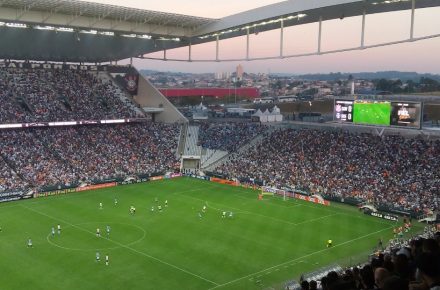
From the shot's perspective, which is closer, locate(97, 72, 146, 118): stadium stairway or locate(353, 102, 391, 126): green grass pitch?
locate(353, 102, 391, 126): green grass pitch

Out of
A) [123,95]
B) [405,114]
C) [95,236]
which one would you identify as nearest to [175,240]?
[95,236]

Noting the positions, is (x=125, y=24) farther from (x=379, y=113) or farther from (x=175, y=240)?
(x=379, y=113)

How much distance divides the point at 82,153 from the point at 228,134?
1957 centimetres

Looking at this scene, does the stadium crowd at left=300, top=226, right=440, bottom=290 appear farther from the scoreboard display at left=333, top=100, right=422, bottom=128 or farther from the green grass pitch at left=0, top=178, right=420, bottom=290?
the scoreboard display at left=333, top=100, right=422, bottom=128

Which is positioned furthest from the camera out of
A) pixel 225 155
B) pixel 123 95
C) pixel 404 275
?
pixel 123 95

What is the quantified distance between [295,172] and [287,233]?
56.3ft

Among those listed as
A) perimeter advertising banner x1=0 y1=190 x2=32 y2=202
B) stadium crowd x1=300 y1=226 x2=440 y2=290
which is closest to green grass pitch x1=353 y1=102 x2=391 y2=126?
perimeter advertising banner x1=0 y1=190 x2=32 y2=202

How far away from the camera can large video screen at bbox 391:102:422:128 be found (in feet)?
144

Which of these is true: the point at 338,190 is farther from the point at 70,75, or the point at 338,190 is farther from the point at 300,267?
the point at 70,75

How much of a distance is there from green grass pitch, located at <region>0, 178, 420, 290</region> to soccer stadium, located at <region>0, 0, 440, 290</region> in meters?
0.14

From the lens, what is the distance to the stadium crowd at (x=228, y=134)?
63584mm

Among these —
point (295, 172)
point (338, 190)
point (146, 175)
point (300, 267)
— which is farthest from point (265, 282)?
point (146, 175)

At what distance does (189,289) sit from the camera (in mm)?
25625

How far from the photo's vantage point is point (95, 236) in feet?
114
